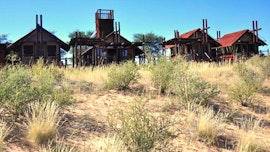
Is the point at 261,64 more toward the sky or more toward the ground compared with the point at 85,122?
more toward the sky

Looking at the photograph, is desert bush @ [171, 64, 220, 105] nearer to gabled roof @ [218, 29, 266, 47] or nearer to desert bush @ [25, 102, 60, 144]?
desert bush @ [25, 102, 60, 144]

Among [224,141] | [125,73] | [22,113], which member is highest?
[125,73]

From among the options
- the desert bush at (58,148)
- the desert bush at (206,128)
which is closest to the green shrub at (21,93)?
the desert bush at (58,148)

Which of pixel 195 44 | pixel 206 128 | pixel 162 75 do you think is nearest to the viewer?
pixel 206 128

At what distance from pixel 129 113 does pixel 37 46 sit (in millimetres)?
25191

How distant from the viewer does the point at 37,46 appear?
95.9ft

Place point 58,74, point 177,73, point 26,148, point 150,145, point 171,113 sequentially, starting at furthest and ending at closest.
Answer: point 58,74 < point 177,73 < point 171,113 < point 26,148 < point 150,145

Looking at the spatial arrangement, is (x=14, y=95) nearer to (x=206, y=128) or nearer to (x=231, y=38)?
(x=206, y=128)

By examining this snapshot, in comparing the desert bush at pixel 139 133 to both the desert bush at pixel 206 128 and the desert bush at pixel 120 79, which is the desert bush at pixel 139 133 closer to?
the desert bush at pixel 206 128

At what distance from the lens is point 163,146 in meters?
5.48

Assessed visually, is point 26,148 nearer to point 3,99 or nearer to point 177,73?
point 3,99

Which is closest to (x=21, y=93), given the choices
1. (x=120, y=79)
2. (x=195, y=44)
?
(x=120, y=79)

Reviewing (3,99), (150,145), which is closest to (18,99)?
(3,99)

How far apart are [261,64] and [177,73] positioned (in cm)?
812
